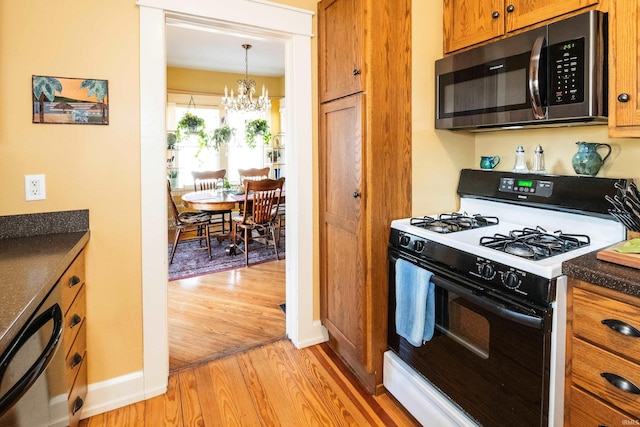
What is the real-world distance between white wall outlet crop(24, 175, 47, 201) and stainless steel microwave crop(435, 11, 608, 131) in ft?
6.48

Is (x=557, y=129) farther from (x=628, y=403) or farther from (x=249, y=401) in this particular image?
(x=249, y=401)

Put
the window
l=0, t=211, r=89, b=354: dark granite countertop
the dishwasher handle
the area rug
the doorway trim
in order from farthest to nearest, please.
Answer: the window < the area rug < the doorway trim < l=0, t=211, r=89, b=354: dark granite countertop < the dishwasher handle

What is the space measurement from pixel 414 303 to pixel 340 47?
4.57 ft

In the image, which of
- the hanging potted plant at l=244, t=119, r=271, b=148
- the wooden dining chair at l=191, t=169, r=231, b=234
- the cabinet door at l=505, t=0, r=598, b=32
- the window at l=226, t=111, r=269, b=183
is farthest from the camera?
the window at l=226, t=111, r=269, b=183

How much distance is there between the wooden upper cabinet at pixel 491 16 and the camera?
1498mm

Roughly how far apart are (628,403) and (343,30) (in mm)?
1926

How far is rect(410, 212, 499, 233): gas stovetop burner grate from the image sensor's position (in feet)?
5.71

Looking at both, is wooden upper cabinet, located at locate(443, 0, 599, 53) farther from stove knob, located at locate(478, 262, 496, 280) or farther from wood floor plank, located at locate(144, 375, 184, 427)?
wood floor plank, located at locate(144, 375, 184, 427)

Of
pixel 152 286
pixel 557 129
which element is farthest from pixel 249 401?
pixel 557 129

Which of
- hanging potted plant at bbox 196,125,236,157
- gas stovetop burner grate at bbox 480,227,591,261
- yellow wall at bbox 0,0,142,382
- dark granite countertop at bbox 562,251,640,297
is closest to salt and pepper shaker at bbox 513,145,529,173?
gas stovetop burner grate at bbox 480,227,591,261

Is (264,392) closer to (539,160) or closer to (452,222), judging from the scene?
(452,222)

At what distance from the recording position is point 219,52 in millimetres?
5020

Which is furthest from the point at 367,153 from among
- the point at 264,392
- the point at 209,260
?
the point at 209,260

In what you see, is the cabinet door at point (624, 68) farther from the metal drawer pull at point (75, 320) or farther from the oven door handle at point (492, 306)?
the metal drawer pull at point (75, 320)
